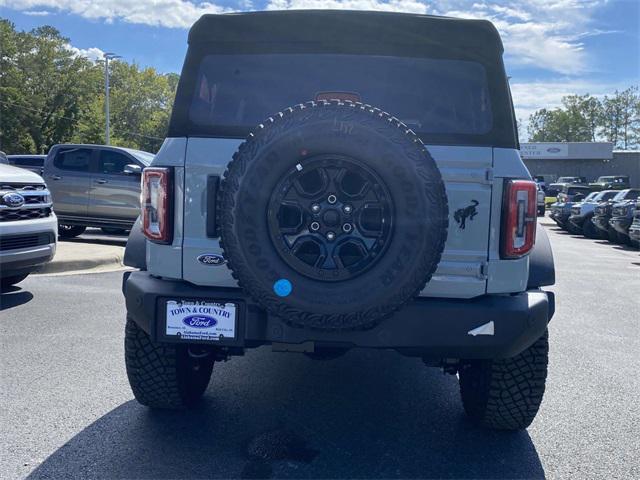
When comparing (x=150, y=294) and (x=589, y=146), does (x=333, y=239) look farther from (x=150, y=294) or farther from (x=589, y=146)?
(x=589, y=146)

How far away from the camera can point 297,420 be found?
3676 mm

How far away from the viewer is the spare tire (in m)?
2.64

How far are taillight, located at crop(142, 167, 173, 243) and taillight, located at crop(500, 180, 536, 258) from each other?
1.59 meters

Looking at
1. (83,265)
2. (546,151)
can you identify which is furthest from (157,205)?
(546,151)

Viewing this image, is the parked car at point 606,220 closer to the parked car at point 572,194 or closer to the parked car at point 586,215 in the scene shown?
the parked car at point 586,215

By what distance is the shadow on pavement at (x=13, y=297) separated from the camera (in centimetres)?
636

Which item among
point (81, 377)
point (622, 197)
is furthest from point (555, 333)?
point (622, 197)

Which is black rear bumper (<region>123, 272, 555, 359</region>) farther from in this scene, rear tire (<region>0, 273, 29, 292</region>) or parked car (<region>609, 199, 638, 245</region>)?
parked car (<region>609, 199, 638, 245</region>)

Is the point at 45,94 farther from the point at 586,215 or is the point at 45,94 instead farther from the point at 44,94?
the point at 586,215

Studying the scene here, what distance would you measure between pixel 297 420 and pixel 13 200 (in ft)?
13.4

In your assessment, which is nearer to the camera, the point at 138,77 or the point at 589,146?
the point at 589,146

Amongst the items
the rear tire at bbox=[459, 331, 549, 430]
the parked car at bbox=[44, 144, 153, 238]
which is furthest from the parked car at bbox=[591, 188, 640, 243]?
the rear tire at bbox=[459, 331, 549, 430]

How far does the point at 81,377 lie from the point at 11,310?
2.28 m

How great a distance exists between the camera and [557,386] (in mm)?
4430
